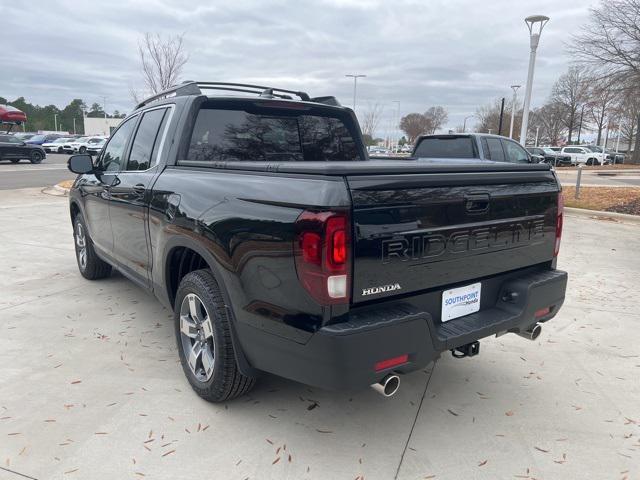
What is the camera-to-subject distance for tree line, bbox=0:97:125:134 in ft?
333

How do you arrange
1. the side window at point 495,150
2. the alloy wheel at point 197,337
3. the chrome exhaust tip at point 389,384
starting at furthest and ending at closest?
1. the side window at point 495,150
2. the alloy wheel at point 197,337
3. the chrome exhaust tip at point 389,384

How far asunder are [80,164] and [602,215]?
1117 cm

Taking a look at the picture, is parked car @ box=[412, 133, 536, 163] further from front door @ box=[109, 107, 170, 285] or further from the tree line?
the tree line

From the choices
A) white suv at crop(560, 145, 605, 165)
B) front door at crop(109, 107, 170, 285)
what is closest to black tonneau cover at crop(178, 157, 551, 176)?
front door at crop(109, 107, 170, 285)

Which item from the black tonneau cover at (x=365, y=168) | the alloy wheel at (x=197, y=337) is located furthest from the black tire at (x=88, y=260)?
the black tonneau cover at (x=365, y=168)

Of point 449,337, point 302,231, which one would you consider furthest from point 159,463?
point 449,337

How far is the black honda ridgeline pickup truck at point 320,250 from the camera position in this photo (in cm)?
218

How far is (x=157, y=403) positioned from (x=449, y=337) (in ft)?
6.05

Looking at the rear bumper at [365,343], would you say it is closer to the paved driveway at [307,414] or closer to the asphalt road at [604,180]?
the paved driveway at [307,414]

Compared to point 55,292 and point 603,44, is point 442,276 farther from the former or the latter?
point 603,44

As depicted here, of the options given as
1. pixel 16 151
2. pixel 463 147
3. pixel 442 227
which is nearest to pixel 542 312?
pixel 442 227

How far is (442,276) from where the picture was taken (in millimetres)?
2533

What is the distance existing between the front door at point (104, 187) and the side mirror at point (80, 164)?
0.10 meters

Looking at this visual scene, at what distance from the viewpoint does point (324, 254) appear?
2129 millimetres
